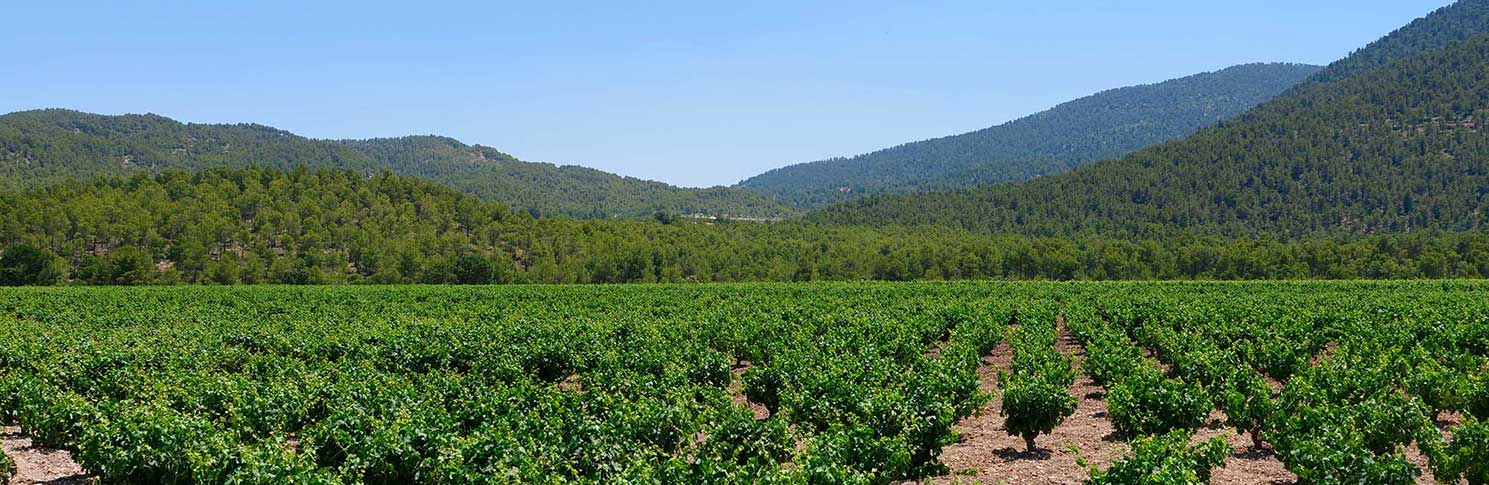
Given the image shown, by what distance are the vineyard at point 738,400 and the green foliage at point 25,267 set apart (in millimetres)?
71508

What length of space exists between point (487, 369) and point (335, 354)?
7631 millimetres

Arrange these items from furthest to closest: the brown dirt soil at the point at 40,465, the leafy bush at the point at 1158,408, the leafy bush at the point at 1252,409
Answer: the leafy bush at the point at 1158,408 < the leafy bush at the point at 1252,409 < the brown dirt soil at the point at 40,465

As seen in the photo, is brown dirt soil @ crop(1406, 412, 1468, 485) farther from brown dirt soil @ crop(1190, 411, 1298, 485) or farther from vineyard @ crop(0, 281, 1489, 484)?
brown dirt soil @ crop(1190, 411, 1298, 485)

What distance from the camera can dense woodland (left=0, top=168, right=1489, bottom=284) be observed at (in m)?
106

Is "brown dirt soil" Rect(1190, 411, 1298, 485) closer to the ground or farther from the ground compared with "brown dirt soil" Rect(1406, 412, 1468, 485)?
farther from the ground

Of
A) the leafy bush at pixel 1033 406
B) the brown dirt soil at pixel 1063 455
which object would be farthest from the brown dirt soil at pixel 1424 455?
the leafy bush at pixel 1033 406

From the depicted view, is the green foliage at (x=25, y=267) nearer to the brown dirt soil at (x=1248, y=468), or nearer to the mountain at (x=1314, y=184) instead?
the brown dirt soil at (x=1248, y=468)

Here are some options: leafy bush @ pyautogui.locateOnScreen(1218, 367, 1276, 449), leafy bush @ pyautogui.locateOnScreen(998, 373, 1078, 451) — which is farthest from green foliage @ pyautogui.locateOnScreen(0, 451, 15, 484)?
leafy bush @ pyautogui.locateOnScreen(1218, 367, 1276, 449)

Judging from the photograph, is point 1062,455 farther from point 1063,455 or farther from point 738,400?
point 738,400

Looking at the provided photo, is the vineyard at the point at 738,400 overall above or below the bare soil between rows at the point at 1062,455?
above

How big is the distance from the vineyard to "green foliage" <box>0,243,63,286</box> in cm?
7151

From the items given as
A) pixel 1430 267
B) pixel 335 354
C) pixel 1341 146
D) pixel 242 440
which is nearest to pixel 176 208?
pixel 335 354

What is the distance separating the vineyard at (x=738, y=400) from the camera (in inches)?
470

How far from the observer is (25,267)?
8956cm
